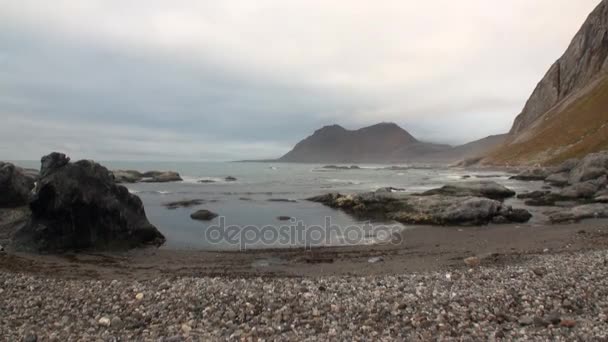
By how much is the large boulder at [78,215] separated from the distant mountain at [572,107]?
10311 centimetres

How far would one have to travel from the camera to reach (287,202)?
44.1 meters

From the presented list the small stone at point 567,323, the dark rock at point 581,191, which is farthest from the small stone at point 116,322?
the dark rock at point 581,191

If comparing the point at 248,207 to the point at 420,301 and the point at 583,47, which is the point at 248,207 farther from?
the point at 583,47

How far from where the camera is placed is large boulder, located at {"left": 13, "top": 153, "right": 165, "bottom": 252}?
823 inches

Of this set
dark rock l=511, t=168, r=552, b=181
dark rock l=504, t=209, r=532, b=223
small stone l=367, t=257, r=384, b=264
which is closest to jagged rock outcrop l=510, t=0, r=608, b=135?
dark rock l=511, t=168, r=552, b=181

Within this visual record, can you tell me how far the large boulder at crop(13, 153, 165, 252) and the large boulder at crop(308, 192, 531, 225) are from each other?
17985 mm

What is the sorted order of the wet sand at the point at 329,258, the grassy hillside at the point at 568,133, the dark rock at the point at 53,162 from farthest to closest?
1. the grassy hillside at the point at 568,133
2. the dark rock at the point at 53,162
3. the wet sand at the point at 329,258

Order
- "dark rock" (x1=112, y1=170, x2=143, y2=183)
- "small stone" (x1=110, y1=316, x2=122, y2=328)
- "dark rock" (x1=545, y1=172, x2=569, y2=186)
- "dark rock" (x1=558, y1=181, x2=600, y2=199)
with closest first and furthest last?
"small stone" (x1=110, y1=316, x2=122, y2=328)
"dark rock" (x1=558, y1=181, x2=600, y2=199)
"dark rock" (x1=545, y1=172, x2=569, y2=186)
"dark rock" (x1=112, y1=170, x2=143, y2=183)

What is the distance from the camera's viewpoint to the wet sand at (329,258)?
52.4ft

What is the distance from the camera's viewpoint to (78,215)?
21.8 m

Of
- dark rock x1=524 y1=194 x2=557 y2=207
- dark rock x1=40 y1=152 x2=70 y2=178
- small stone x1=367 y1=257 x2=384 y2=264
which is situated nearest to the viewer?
small stone x1=367 y1=257 x2=384 y2=264

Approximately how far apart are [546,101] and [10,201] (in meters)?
178

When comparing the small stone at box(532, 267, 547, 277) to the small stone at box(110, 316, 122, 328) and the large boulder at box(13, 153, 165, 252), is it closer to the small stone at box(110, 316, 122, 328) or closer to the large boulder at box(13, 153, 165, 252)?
the small stone at box(110, 316, 122, 328)

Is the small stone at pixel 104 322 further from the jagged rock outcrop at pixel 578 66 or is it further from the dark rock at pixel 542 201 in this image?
the jagged rock outcrop at pixel 578 66
